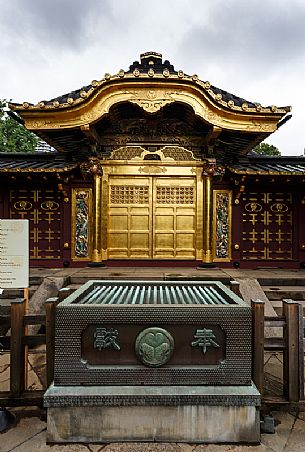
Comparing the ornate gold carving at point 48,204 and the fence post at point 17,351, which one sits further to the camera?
the ornate gold carving at point 48,204

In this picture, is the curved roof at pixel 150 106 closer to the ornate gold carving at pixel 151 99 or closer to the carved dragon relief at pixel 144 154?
the ornate gold carving at pixel 151 99

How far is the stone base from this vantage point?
107 inches

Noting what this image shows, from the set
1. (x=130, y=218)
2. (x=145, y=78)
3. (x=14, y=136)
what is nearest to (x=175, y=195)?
(x=130, y=218)

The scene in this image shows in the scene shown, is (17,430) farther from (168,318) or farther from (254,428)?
(254,428)

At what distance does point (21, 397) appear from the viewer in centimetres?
305

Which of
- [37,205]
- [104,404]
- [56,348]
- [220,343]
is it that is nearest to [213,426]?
[220,343]

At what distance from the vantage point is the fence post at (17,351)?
3047 mm

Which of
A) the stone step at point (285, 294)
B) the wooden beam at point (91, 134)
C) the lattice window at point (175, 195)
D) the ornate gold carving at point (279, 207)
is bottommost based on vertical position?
the stone step at point (285, 294)

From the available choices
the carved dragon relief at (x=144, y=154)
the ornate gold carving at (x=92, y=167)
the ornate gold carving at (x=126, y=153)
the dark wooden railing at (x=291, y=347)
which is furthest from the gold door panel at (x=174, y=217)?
the dark wooden railing at (x=291, y=347)

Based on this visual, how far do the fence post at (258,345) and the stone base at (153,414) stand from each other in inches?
6.8

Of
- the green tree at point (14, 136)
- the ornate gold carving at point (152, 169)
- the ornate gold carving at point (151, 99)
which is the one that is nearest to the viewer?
the ornate gold carving at point (151, 99)

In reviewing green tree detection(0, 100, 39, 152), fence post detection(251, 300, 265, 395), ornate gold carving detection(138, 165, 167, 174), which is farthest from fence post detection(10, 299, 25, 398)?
green tree detection(0, 100, 39, 152)

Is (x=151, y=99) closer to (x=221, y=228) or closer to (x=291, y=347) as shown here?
(x=221, y=228)

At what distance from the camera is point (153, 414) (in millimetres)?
2762
